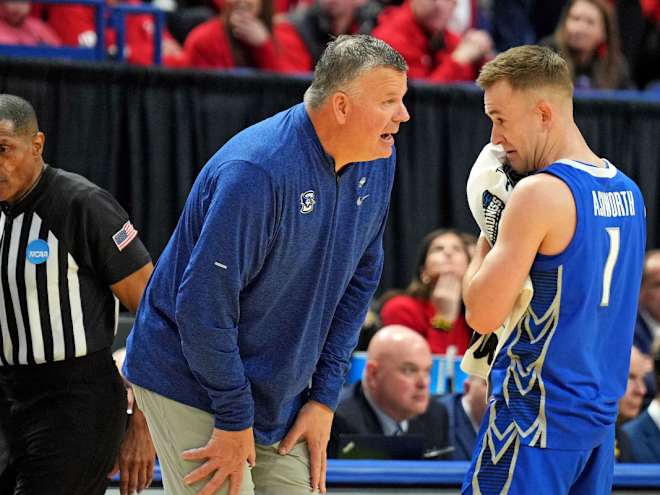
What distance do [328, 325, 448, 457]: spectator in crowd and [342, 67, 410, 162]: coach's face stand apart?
2.42 meters

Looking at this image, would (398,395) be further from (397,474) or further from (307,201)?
(307,201)

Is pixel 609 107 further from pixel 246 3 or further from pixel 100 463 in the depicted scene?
pixel 100 463

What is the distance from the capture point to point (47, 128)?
5.93m

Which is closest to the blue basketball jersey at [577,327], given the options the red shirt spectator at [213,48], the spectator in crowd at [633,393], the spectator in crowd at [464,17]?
the spectator in crowd at [633,393]

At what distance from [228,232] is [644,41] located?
243 inches

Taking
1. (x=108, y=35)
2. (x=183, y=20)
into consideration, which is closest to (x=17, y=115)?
(x=108, y=35)

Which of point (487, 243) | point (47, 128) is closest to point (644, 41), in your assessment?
point (47, 128)

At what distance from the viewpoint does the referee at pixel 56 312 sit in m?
3.18

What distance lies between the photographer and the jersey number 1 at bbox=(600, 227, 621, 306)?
267 centimetres

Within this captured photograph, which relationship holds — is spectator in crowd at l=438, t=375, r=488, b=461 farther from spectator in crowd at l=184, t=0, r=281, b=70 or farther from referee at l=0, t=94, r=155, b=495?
spectator in crowd at l=184, t=0, r=281, b=70

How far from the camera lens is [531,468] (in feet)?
8.69

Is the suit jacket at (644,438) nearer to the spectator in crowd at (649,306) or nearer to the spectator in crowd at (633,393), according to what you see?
the spectator in crowd at (633,393)

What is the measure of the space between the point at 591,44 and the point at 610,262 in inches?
191

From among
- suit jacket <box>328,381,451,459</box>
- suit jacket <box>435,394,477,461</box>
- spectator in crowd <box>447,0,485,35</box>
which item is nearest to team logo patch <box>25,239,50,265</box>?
suit jacket <box>328,381,451,459</box>
